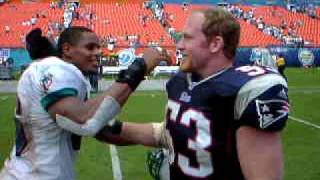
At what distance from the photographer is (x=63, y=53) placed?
3545mm

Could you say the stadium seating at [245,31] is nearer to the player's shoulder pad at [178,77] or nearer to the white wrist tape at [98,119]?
the white wrist tape at [98,119]

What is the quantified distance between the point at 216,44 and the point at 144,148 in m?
7.77

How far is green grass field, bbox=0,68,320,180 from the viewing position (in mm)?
8469

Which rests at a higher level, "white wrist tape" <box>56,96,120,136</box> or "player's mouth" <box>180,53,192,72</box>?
"player's mouth" <box>180,53,192,72</box>

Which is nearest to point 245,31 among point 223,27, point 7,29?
point 7,29

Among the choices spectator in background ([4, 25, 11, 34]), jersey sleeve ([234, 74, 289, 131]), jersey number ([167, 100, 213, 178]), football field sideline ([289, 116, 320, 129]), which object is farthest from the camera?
spectator in background ([4, 25, 11, 34])

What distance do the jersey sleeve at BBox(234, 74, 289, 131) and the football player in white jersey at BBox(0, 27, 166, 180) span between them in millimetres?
796

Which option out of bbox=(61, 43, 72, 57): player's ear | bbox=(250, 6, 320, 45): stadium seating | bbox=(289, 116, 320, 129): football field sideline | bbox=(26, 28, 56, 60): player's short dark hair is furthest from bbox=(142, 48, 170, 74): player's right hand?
bbox=(250, 6, 320, 45): stadium seating

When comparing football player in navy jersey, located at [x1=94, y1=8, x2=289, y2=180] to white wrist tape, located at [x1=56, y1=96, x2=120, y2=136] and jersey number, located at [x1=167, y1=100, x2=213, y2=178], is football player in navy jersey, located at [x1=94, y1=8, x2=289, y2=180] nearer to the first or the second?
jersey number, located at [x1=167, y1=100, x2=213, y2=178]

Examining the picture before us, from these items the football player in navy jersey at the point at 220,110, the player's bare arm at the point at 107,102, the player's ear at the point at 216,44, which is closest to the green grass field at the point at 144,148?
the player's bare arm at the point at 107,102

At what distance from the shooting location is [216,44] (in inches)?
105

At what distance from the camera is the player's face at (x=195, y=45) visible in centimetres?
268

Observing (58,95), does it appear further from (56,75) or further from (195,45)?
(195,45)

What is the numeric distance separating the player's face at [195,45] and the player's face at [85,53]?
863 millimetres
